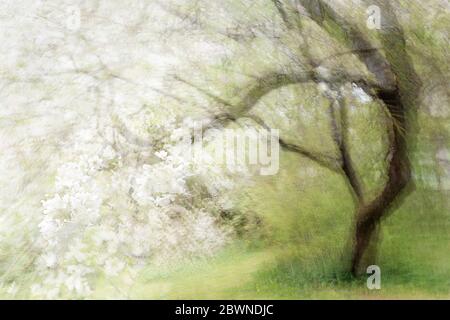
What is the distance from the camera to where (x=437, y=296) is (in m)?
3.24

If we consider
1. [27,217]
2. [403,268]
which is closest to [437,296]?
[403,268]

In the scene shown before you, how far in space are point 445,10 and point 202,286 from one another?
238 centimetres

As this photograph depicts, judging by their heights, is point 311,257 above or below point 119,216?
below

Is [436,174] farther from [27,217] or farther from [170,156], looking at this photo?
[27,217]

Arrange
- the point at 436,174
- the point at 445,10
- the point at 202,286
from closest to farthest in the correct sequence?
the point at 202,286, the point at 436,174, the point at 445,10

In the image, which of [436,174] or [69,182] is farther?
[436,174]

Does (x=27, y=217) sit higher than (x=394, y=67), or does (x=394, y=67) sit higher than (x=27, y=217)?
(x=394, y=67)

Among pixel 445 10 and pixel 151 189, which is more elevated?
pixel 445 10

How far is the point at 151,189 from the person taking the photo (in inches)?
123

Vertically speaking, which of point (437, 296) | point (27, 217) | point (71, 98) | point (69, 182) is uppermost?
point (71, 98)

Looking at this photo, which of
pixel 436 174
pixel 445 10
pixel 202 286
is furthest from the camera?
pixel 445 10

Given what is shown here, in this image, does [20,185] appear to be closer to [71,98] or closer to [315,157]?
[71,98]

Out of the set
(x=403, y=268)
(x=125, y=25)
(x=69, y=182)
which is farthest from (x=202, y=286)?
(x=125, y=25)

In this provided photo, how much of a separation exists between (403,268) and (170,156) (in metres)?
1.54
